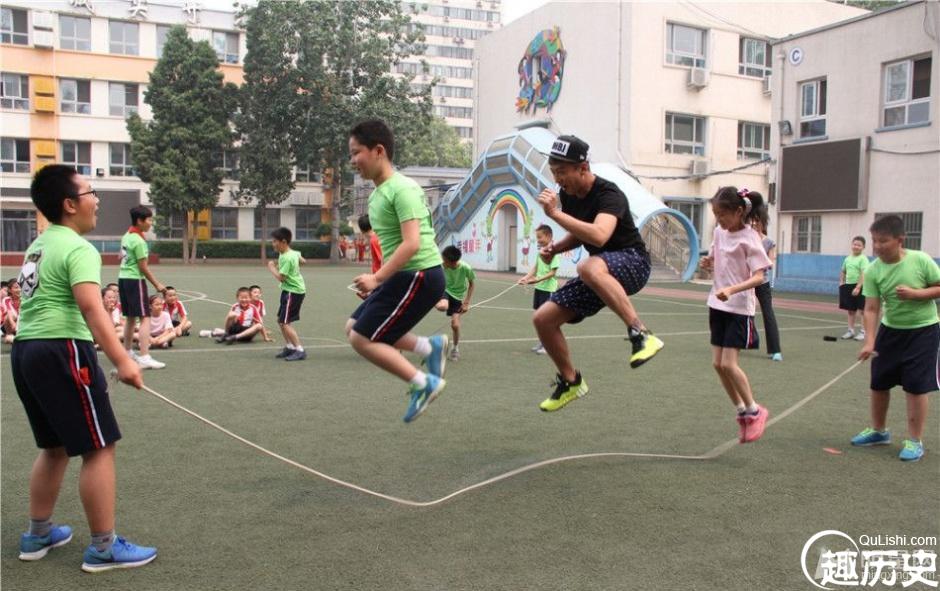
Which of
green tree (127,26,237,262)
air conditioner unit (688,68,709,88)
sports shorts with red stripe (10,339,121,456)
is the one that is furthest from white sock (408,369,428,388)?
green tree (127,26,237,262)

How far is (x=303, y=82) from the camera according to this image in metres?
43.6

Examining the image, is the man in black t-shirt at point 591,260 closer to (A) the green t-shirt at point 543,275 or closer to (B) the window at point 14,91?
(A) the green t-shirt at point 543,275

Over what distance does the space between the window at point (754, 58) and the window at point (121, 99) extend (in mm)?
34374

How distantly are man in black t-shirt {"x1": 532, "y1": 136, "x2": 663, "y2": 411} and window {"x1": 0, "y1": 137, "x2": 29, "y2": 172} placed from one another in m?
47.7

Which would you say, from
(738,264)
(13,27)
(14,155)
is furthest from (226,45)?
(738,264)

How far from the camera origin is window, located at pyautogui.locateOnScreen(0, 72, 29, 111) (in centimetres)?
4466

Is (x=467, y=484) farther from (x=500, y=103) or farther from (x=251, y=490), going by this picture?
(x=500, y=103)

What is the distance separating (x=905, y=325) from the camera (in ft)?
20.7

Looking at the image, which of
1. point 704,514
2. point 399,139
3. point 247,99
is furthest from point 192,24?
point 704,514

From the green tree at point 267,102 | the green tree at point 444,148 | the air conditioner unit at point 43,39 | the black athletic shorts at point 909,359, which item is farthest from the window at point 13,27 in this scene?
the black athletic shorts at point 909,359

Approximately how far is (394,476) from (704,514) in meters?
2.15

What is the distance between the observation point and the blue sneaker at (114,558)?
404 cm

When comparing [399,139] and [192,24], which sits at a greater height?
[192,24]

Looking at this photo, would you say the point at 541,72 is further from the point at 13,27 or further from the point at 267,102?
the point at 13,27
